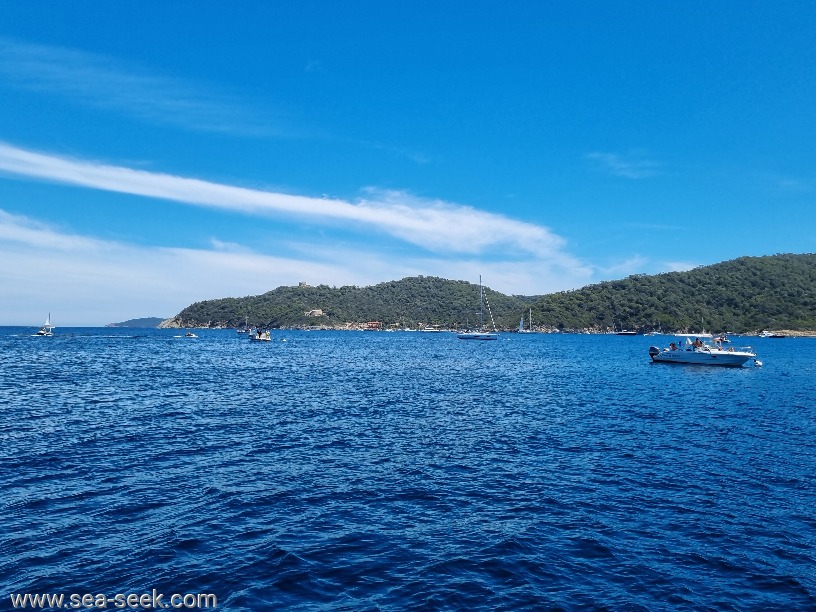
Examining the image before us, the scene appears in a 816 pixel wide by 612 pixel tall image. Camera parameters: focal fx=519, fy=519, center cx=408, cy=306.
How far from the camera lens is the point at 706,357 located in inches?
3607

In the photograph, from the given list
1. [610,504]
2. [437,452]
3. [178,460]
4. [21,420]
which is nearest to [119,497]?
[178,460]

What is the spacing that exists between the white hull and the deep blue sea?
52.1 m

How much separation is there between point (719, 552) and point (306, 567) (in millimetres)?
12436

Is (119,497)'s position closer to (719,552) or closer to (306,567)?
(306,567)

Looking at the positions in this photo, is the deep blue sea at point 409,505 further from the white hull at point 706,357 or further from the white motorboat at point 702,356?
the white motorboat at point 702,356

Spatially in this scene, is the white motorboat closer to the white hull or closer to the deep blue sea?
A: the white hull

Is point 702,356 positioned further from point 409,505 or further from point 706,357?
point 409,505

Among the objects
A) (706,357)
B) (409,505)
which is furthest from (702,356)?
(409,505)

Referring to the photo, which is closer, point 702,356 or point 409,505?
point 409,505

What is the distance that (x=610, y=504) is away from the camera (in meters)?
19.9

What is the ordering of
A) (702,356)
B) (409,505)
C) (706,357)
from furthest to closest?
(702,356)
(706,357)
(409,505)

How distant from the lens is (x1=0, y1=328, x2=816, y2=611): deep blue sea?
13523mm

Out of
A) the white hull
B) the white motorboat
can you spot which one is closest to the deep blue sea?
the white hull

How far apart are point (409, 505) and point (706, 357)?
89434mm
